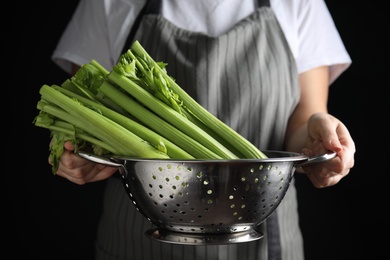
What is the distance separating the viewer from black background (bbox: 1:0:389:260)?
1.83 m

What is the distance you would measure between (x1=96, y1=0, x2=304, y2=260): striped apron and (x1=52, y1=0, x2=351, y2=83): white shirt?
28 millimetres

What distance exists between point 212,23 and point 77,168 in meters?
0.53

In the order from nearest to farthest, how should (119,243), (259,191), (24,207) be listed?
1. (259,191)
2. (119,243)
3. (24,207)

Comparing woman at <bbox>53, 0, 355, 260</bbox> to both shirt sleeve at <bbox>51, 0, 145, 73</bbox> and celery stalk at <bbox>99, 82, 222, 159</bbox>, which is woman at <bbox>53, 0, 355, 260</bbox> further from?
celery stalk at <bbox>99, 82, 222, 159</bbox>

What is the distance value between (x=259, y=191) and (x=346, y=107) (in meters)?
1.14

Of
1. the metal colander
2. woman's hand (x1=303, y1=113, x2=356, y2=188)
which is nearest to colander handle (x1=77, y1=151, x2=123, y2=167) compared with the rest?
the metal colander

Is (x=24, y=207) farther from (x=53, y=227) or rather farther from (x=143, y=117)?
(x=143, y=117)

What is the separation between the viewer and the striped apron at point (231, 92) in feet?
4.24

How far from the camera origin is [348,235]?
1.86 metres

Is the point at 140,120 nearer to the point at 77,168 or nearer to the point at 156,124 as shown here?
the point at 156,124

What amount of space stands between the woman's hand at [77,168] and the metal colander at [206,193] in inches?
4.8

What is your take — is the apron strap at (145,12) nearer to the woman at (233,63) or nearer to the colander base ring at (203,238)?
the woman at (233,63)

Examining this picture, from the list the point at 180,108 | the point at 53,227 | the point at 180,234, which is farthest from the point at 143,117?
the point at 53,227

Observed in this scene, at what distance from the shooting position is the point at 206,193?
771 millimetres
